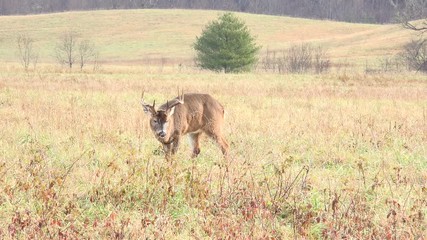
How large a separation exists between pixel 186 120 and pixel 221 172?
1.77 meters

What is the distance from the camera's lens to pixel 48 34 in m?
93.7

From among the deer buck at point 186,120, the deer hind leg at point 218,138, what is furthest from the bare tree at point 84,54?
the deer hind leg at point 218,138

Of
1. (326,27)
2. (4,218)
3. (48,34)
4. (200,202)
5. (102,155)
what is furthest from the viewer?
(326,27)

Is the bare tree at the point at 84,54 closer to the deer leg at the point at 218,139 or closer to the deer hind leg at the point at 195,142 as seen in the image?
the deer hind leg at the point at 195,142

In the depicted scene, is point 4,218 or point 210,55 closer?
point 4,218

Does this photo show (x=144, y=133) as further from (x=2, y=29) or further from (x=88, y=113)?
(x=2, y=29)

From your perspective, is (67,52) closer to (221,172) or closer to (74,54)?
(74,54)

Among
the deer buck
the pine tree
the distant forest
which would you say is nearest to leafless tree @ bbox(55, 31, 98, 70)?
the pine tree

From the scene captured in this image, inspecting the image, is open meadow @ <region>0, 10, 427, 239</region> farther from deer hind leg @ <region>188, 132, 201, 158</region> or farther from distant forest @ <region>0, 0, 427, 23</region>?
distant forest @ <region>0, 0, 427, 23</region>

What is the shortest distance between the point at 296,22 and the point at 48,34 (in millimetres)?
42347

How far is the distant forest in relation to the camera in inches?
5881

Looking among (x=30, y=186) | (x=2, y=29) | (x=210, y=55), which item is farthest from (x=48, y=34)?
(x=30, y=186)

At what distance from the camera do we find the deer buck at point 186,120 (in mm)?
8430

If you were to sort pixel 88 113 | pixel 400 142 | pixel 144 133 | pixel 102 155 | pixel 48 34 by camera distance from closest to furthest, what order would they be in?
pixel 102 155, pixel 400 142, pixel 144 133, pixel 88 113, pixel 48 34
